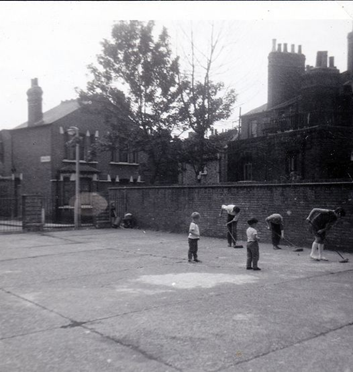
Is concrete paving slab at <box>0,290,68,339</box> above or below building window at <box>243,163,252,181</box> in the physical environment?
below

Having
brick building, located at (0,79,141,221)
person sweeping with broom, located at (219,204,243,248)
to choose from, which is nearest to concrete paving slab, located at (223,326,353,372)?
person sweeping with broom, located at (219,204,243,248)

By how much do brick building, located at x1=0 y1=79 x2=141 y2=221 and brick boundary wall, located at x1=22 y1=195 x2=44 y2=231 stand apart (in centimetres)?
575

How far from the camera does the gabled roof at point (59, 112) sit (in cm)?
2931

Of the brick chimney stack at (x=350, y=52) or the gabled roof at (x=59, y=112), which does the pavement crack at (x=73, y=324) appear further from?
the brick chimney stack at (x=350, y=52)

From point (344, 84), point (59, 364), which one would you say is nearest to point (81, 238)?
point (59, 364)

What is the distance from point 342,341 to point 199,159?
19.6m

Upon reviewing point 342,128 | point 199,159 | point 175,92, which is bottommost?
point 199,159

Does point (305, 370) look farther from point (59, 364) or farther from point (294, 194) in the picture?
point (294, 194)

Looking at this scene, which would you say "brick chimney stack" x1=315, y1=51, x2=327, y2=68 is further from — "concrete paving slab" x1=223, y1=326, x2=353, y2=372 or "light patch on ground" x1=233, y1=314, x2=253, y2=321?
"concrete paving slab" x1=223, y1=326, x2=353, y2=372

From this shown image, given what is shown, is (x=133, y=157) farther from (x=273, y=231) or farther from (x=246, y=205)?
(x=273, y=231)

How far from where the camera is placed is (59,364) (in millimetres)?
4504

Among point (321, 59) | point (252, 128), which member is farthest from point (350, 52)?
point (252, 128)

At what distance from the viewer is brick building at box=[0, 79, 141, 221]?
92.8 ft

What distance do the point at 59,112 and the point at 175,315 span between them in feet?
90.0
